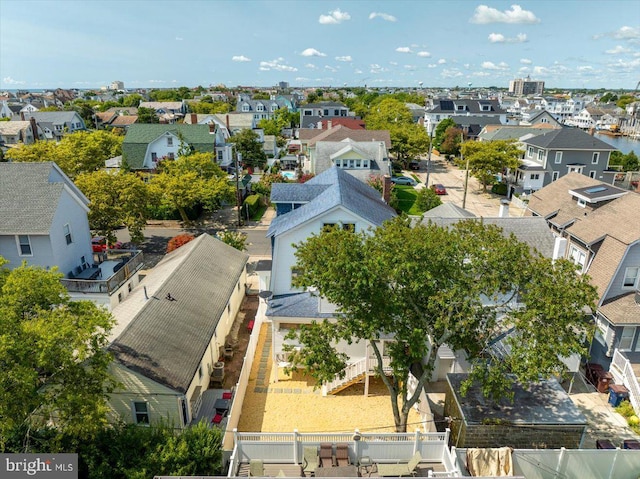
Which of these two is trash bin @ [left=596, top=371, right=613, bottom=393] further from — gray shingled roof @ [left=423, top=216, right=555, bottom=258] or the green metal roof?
the green metal roof

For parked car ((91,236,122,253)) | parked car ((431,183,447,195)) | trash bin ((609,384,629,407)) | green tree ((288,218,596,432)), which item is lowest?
trash bin ((609,384,629,407))

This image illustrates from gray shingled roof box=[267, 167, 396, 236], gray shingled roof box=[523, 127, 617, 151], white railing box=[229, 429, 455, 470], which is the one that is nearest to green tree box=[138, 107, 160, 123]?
gray shingled roof box=[523, 127, 617, 151]

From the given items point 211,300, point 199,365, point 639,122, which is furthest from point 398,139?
point 639,122

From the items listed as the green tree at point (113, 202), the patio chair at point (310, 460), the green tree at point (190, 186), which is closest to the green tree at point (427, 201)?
the green tree at point (190, 186)

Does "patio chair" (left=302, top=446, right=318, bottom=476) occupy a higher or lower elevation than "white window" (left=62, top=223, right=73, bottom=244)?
lower

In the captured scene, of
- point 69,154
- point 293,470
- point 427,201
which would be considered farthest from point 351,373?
point 69,154

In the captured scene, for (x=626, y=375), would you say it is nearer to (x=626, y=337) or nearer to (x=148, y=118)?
(x=626, y=337)

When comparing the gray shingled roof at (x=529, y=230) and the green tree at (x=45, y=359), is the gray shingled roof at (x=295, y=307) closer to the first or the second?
the green tree at (x=45, y=359)
